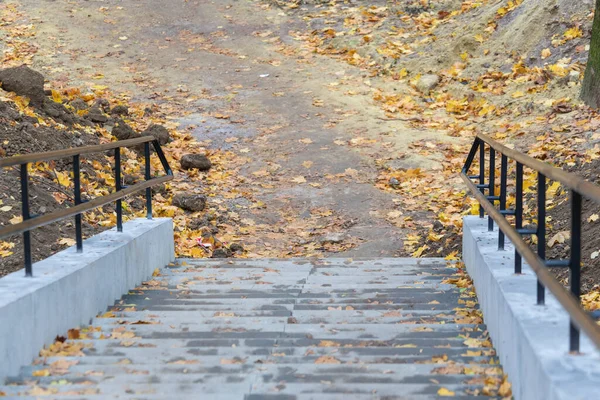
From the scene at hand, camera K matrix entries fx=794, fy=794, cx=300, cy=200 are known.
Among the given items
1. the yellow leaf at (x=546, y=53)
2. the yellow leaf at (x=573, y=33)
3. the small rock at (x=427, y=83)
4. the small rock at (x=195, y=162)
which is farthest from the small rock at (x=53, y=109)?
the yellow leaf at (x=573, y=33)

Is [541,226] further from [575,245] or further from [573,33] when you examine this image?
[573,33]

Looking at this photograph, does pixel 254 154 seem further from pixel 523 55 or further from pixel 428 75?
pixel 523 55

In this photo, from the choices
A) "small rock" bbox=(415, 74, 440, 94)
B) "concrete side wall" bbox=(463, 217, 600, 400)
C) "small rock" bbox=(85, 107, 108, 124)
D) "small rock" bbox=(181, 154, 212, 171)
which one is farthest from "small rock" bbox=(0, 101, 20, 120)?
"small rock" bbox=(415, 74, 440, 94)

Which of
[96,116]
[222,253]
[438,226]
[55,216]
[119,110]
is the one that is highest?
[119,110]

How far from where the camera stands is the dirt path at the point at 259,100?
1106 cm

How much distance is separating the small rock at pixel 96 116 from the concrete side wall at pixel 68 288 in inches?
238

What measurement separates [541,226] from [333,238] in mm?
6581

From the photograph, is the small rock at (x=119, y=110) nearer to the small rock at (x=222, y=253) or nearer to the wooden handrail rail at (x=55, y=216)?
the small rock at (x=222, y=253)

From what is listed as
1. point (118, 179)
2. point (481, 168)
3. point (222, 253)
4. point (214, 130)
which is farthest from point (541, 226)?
point (214, 130)

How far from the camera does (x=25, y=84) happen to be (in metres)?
11.7

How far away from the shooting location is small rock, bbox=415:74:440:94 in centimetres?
1577

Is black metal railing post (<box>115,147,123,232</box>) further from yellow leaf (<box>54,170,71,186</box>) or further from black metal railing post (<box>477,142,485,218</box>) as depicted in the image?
yellow leaf (<box>54,170,71,186</box>)

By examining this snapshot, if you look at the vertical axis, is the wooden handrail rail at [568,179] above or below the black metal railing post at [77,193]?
above

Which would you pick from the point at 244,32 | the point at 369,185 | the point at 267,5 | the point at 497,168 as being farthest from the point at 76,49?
the point at 497,168
